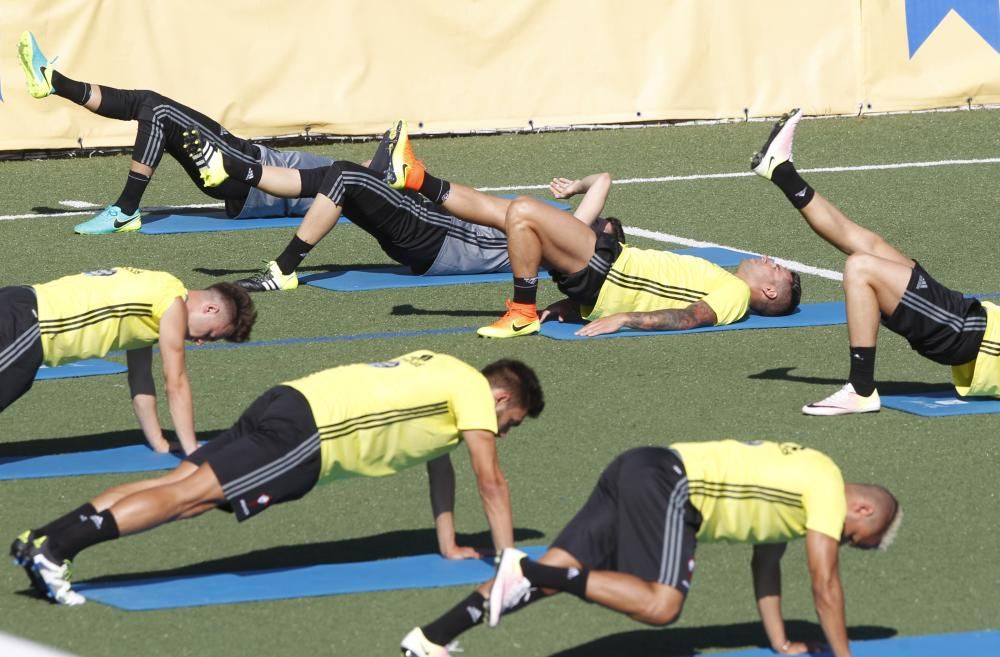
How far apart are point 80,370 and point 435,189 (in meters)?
2.43

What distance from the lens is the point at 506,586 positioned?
539 cm

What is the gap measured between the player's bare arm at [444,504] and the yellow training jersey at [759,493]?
1293mm

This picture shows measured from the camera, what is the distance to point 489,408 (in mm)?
6383

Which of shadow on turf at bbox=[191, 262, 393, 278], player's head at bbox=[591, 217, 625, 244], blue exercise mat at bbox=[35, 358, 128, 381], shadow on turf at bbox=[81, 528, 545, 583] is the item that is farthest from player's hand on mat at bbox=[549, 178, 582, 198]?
shadow on turf at bbox=[81, 528, 545, 583]

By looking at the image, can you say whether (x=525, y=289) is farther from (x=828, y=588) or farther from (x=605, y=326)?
(x=828, y=588)

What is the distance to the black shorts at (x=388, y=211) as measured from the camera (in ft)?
37.5

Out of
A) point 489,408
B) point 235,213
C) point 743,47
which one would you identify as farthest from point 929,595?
point 743,47

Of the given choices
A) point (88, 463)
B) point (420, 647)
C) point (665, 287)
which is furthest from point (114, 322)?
point (665, 287)

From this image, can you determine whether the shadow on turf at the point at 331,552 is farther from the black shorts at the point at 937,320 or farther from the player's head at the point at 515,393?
the black shorts at the point at 937,320

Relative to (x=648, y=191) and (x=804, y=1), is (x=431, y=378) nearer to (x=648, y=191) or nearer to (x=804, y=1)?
(x=648, y=191)

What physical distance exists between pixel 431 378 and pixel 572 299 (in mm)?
4388

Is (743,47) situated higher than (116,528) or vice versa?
(743,47)

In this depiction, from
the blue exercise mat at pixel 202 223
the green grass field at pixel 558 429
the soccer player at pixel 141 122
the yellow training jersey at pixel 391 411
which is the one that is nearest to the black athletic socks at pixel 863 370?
the green grass field at pixel 558 429

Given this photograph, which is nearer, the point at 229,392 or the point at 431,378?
the point at 431,378
